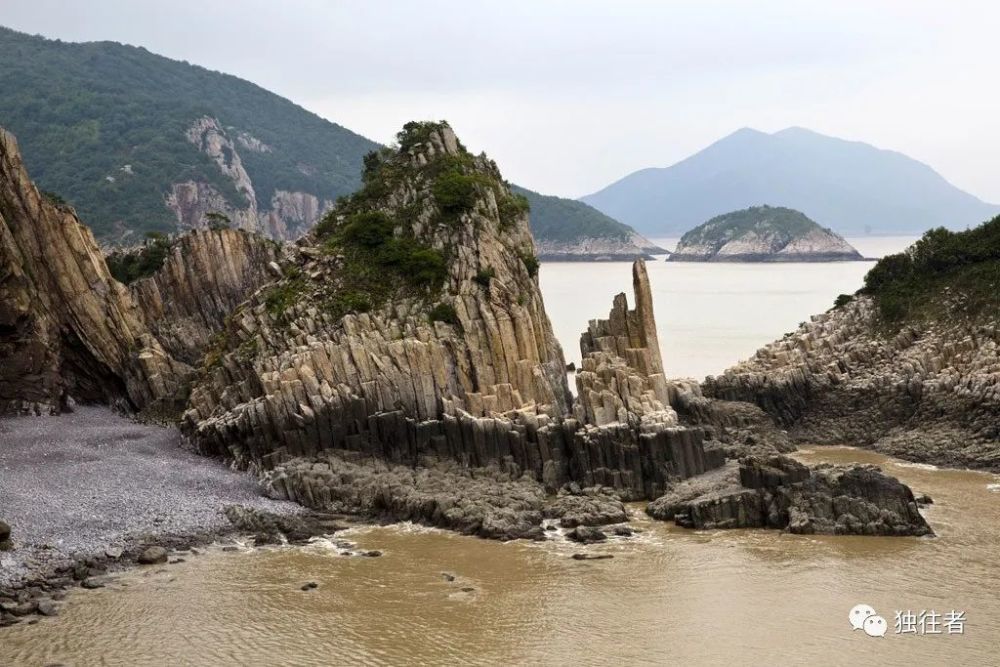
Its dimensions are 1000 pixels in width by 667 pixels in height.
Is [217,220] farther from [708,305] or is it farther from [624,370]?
[708,305]

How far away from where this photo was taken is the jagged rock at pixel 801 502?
110 ft

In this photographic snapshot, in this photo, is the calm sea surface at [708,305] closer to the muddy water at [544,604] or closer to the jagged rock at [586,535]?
the jagged rock at [586,535]

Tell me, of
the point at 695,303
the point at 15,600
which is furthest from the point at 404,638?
the point at 695,303

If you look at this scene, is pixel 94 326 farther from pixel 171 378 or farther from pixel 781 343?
pixel 781 343

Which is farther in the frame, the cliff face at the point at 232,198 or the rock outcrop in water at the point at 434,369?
the cliff face at the point at 232,198

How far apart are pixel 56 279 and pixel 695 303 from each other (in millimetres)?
85522

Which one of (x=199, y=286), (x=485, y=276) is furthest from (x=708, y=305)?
(x=485, y=276)

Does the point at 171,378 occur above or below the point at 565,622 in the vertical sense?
above

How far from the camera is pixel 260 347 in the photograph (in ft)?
149

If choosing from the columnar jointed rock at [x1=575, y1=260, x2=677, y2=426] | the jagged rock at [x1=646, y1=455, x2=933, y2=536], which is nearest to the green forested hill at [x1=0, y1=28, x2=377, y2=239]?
the columnar jointed rock at [x1=575, y1=260, x2=677, y2=426]

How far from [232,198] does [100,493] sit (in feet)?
383

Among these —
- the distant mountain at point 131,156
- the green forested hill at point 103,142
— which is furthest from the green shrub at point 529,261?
the green forested hill at point 103,142

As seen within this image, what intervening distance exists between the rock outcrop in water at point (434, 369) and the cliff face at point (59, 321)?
29.2 ft

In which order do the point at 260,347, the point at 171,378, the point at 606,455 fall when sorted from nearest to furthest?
the point at 606,455
the point at 260,347
the point at 171,378
